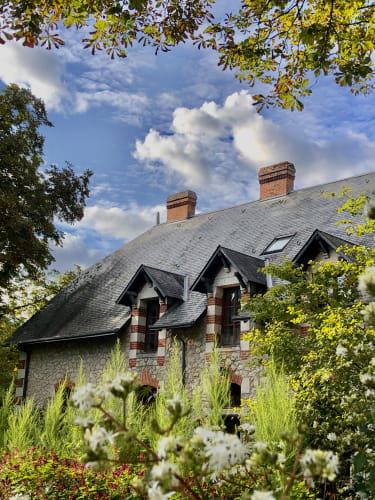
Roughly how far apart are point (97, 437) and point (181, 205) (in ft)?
63.7

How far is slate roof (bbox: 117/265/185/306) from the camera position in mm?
14531

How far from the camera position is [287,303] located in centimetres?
957

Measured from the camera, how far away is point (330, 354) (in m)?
7.57

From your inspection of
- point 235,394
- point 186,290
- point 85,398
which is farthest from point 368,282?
point 186,290

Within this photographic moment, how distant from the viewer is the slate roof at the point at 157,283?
14.5 metres

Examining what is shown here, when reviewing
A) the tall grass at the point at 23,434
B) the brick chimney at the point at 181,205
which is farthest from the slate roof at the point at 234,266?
the brick chimney at the point at 181,205

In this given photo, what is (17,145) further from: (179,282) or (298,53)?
(298,53)

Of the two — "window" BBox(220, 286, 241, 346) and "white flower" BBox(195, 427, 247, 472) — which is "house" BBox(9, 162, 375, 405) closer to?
"window" BBox(220, 286, 241, 346)

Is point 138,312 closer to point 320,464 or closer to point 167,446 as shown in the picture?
point 167,446

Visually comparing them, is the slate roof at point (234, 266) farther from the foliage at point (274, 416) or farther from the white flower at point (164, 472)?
the white flower at point (164, 472)

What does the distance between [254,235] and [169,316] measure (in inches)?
143

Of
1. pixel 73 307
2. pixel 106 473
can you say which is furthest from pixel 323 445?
pixel 73 307

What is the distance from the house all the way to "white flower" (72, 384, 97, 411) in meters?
8.50

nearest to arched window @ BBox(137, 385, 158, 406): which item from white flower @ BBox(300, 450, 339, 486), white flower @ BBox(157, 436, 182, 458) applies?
white flower @ BBox(157, 436, 182, 458)
